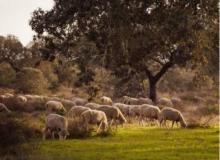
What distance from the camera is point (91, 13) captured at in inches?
859

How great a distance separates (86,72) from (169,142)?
14.0 ft

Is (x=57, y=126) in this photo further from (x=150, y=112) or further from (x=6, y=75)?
(x=6, y=75)

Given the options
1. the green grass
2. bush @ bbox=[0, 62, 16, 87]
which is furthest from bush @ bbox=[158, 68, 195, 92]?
the green grass

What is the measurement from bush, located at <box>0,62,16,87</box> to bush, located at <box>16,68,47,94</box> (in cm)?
84

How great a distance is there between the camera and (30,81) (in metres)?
55.6

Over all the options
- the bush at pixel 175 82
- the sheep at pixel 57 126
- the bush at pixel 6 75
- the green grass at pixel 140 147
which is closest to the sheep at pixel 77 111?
the green grass at pixel 140 147

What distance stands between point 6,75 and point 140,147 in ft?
124

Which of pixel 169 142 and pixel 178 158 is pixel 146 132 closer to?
pixel 169 142

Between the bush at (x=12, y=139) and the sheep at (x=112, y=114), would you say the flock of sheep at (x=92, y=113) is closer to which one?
the sheep at (x=112, y=114)

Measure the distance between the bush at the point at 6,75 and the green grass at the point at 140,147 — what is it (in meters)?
31.0

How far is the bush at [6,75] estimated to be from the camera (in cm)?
5710

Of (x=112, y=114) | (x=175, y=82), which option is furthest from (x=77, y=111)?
(x=175, y=82)

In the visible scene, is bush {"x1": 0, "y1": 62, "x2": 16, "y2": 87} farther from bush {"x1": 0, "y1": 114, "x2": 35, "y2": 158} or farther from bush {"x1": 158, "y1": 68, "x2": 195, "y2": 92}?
bush {"x1": 0, "y1": 114, "x2": 35, "y2": 158}

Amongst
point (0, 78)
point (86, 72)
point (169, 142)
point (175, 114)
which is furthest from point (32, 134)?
point (0, 78)
